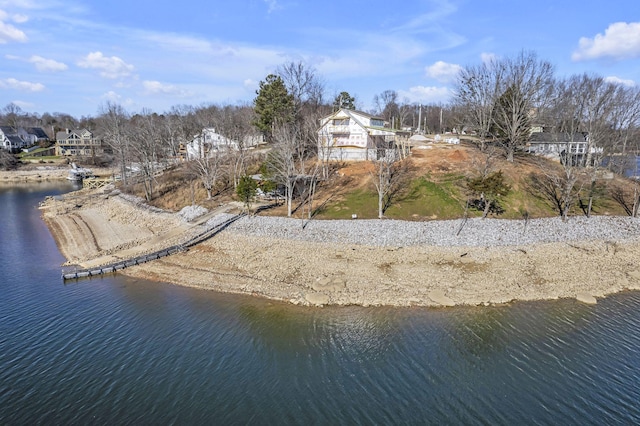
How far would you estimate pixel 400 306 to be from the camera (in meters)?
26.5

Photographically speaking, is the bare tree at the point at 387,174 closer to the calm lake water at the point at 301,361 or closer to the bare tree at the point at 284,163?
the bare tree at the point at 284,163

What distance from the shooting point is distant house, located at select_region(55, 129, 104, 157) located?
381ft

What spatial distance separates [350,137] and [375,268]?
35.0 meters

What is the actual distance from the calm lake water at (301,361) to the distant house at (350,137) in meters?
35.8

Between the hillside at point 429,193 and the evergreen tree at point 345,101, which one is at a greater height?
the evergreen tree at point 345,101

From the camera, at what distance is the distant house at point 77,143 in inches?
4569

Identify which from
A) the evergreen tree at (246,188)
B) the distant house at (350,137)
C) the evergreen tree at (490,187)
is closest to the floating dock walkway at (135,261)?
the evergreen tree at (246,188)

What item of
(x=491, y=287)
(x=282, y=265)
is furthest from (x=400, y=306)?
(x=282, y=265)

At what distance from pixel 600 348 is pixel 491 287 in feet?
25.5

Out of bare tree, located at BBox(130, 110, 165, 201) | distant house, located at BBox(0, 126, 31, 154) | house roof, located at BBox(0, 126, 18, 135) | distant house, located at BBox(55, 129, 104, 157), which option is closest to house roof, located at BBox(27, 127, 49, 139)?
distant house, located at BBox(0, 126, 31, 154)

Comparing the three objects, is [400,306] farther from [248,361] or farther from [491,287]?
[248,361]

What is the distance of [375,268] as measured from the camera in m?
31.6

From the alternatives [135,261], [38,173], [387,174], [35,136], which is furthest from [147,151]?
[35,136]

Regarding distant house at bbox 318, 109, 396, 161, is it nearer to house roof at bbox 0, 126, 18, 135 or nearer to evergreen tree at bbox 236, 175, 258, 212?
evergreen tree at bbox 236, 175, 258, 212
